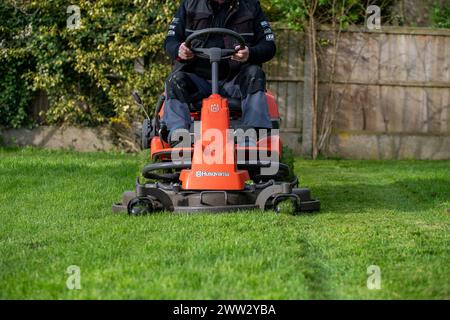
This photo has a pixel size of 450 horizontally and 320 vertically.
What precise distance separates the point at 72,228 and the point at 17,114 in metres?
7.08

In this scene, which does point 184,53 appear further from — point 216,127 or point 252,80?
point 216,127

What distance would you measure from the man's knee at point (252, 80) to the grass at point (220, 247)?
1008mm

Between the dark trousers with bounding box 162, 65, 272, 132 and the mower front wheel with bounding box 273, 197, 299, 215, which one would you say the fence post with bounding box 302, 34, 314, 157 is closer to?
the dark trousers with bounding box 162, 65, 272, 132

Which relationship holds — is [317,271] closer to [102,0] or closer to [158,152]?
[158,152]

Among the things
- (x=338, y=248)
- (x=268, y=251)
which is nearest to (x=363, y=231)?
(x=338, y=248)

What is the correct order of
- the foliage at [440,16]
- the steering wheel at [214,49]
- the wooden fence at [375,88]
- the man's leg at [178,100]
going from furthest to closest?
the foliage at [440,16], the wooden fence at [375,88], the man's leg at [178,100], the steering wheel at [214,49]

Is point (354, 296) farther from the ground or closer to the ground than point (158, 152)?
closer to the ground

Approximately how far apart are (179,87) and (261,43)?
80 cm

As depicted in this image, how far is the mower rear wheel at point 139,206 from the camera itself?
6211 mm

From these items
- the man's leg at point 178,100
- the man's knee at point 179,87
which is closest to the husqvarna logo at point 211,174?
the man's leg at point 178,100

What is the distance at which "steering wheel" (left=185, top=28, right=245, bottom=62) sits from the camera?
657cm

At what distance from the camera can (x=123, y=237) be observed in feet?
17.0

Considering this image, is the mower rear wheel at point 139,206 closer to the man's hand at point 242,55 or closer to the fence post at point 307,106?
the man's hand at point 242,55
